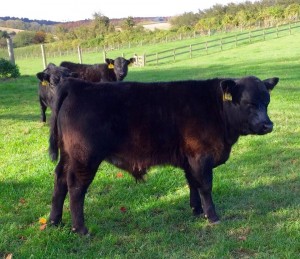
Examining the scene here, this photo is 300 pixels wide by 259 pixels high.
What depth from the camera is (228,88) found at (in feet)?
15.3

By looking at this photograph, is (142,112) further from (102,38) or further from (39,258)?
(102,38)

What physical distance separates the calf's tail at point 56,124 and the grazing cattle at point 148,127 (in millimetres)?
10

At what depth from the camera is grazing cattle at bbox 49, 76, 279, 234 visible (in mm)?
4484

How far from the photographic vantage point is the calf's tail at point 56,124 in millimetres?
4648

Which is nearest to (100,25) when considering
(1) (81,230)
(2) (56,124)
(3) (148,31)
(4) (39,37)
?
(3) (148,31)

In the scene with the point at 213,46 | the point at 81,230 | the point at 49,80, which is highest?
the point at 49,80

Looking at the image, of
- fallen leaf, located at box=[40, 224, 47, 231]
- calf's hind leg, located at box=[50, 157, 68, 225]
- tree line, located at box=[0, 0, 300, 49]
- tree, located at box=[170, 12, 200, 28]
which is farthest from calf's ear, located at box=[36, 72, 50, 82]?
tree, located at box=[170, 12, 200, 28]

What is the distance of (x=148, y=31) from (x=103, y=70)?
61743 mm

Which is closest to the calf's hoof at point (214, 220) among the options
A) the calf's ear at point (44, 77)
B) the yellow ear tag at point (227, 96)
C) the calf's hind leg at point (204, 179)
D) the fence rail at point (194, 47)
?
the calf's hind leg at point (204, 179)

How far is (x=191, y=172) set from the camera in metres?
4.80

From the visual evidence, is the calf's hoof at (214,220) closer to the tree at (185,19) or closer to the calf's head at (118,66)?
the calf's head at (118,66)

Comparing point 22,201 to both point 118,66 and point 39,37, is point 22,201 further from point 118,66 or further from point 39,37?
point 39,37

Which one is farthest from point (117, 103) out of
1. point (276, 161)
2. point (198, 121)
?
point (276, 161)

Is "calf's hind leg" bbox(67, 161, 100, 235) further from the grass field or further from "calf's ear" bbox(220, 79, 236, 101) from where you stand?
"calf's ear" bbox(220, 79, 236, 101)
